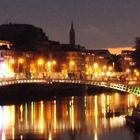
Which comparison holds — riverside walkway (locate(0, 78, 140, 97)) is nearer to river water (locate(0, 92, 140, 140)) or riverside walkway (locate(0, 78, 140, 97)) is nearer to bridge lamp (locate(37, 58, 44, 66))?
river water (locate(0, 92, 140, 140))

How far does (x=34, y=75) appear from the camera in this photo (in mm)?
43375

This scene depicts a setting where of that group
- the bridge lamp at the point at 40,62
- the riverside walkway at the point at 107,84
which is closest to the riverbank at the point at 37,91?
the riverside walkway at the point at 107,84

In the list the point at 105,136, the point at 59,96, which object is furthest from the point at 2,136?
the point at 59,96

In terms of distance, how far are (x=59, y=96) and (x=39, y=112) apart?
13.9m

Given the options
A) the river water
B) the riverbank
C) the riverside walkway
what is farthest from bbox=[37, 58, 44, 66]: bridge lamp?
the riverside walkway

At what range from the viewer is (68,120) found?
37.4 metres

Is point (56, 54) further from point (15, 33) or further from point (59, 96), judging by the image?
point (59, 96)

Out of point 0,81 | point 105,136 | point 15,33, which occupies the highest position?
point 15,33

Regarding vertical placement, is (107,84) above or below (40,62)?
below

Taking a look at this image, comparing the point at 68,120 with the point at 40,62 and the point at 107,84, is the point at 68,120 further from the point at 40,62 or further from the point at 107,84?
the point at 40,62

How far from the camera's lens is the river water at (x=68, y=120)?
32.1m

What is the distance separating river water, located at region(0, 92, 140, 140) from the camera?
32.1 m

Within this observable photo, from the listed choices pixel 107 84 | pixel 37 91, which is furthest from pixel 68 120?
pixel 37 91

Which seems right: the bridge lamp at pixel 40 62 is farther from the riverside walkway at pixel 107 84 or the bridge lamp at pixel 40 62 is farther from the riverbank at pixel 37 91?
the riverside walkway at pixel 107 84
